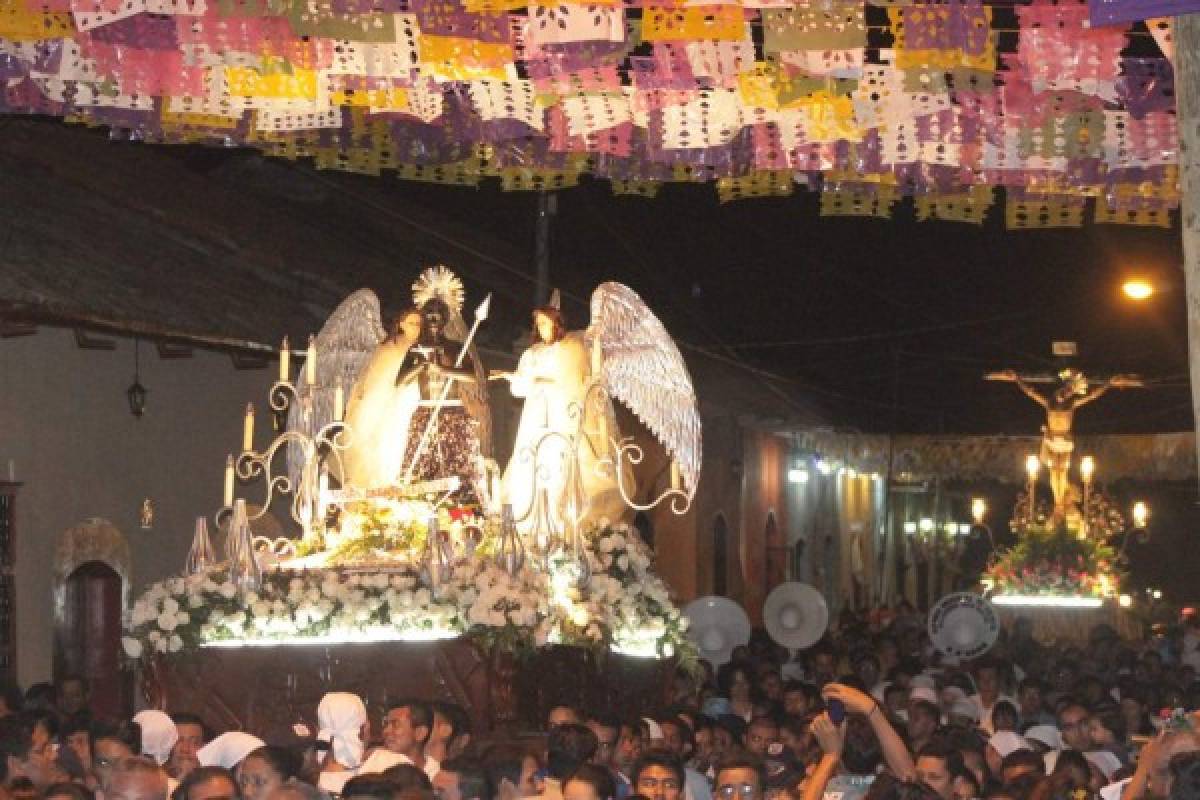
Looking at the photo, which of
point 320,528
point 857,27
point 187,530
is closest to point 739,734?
point 320,528

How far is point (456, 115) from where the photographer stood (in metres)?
15.3

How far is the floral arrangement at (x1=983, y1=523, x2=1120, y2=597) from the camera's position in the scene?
95.8ft

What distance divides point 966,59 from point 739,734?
4.27 meters

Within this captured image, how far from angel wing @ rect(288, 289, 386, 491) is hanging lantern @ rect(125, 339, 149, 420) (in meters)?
3.98

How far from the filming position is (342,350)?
58.0 feet

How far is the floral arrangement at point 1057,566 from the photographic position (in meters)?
29.2

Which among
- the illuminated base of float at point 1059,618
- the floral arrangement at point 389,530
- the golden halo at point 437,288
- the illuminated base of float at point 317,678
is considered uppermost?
the golden halo at point 437,288

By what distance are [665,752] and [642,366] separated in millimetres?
7007

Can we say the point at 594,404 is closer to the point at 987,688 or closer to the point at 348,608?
the point at 348,608

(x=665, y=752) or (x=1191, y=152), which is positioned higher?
(x=1191, y=152)

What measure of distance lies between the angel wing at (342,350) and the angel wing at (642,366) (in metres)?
1.70

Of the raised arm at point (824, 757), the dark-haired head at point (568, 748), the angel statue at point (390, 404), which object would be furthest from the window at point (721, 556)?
the raised arm at point (824, 757)

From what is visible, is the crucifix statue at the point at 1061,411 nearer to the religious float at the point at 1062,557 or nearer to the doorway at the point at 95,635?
the religious float at the point at 1062,557

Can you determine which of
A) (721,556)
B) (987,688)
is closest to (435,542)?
(987,688)
